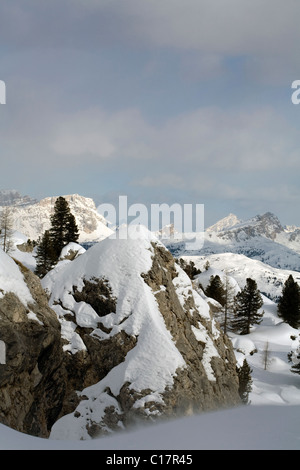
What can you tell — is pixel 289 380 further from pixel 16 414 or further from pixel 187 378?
pixel 16 414

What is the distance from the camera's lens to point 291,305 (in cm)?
6300

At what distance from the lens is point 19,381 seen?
15203 mm

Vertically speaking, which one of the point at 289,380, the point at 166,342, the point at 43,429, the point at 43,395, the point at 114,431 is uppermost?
the point at 166,342

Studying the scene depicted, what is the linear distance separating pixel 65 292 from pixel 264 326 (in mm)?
46665

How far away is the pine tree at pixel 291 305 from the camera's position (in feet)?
204

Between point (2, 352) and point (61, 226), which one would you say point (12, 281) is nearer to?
point (2, 352)

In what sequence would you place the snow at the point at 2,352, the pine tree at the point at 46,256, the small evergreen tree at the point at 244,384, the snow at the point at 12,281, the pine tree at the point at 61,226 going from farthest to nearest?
the pine tree at the point at 61,226
the pine tree at the point at 46,256
the small evergreen tree at the point at 244,384
the snow at the point at 12,281
the snow at the point at 2,352

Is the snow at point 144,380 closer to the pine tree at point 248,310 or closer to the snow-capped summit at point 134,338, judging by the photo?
the snow-capped summit at point 134,338

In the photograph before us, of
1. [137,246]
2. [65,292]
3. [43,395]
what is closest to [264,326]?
[137,246]

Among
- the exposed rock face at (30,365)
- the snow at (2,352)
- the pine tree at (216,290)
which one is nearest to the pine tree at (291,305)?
the pine tree at (216,290)

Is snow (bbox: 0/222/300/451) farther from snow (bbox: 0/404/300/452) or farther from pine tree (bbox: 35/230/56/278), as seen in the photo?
pine tree (bbox: 35/230/56/278)

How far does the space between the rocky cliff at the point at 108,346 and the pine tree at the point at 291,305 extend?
3767 centimetres

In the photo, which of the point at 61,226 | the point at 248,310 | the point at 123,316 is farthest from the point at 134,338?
the point at 248,310
